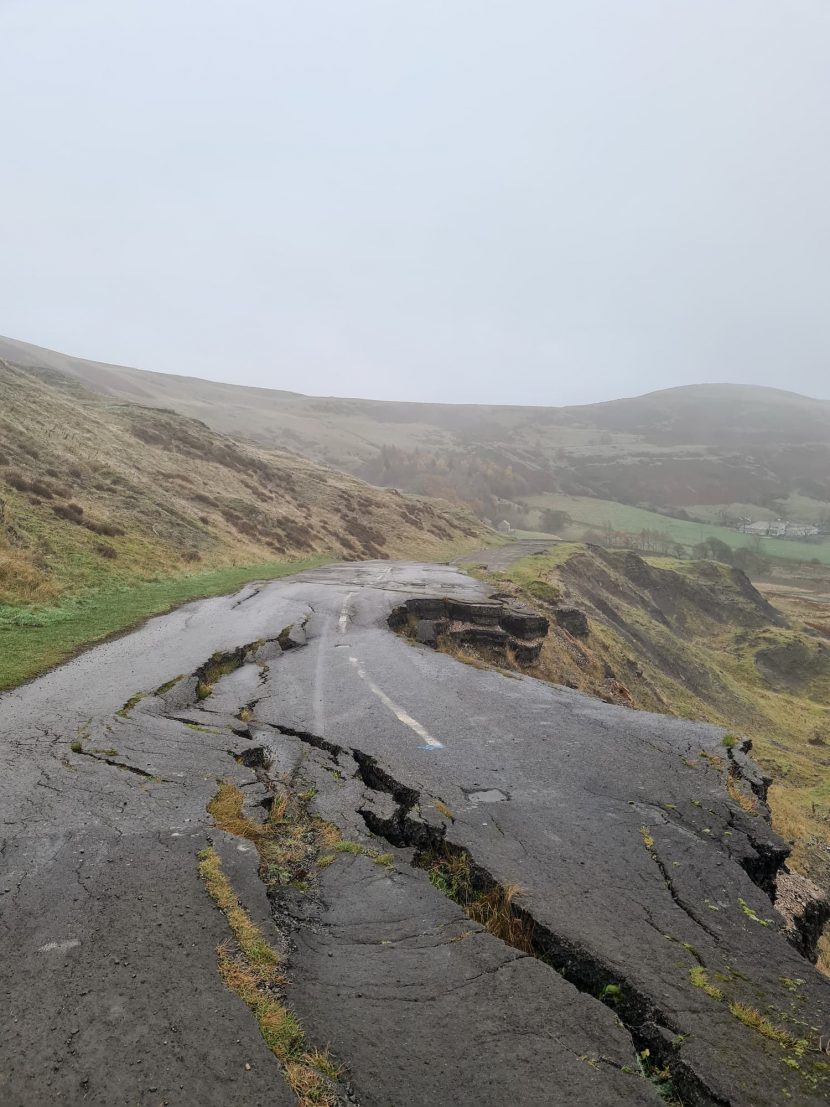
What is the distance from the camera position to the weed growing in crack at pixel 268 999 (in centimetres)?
269

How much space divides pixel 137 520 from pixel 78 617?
49.6 ft

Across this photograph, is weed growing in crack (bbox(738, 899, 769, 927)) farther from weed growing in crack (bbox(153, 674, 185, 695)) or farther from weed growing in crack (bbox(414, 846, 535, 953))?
weed growing in crack (bbox(153, 674, 185, 695))

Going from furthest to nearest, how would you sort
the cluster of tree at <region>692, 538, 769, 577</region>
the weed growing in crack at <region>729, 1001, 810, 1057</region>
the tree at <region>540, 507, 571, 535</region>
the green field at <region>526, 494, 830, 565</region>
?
1. the green field at <region>526, 494, 830, 565</region>
2. the tree at <region>540, 507, 571, 535</region>
3. the cluster of tree at <region>692, 538, 769, 577</region>
4. the weed growing in crack at <region>729, 1001, 810, 1057</region>

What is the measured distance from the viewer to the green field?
386 ft

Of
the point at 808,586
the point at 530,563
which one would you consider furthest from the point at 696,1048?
the point at 808,586

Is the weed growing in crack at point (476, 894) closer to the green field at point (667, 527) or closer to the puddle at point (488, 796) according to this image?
the puddle at point (488, 796)

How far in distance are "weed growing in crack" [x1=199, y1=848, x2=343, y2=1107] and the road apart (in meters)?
0.07

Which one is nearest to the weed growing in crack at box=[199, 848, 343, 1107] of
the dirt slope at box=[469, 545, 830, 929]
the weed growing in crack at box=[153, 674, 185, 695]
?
the weed growing in crack at box=[153, 674, 185, 695]

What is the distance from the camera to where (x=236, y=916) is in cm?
380

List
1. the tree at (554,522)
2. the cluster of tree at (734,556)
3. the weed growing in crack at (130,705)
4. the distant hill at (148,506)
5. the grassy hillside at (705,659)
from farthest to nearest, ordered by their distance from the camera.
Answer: the tree at (554,522) < the cluster of tree at (734,556) < the distant hill at (148,506) < the grassy hillside at (705,659) < the weed growing in crack at (130,705)

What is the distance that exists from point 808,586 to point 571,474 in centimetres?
10516

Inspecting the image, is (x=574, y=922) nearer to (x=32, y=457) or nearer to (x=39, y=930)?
(x=39, y=930)

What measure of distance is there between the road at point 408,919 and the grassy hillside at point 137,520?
197 inches

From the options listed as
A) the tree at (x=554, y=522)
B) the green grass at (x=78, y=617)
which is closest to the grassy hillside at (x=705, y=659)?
the green grass at (x=78, y=617)
